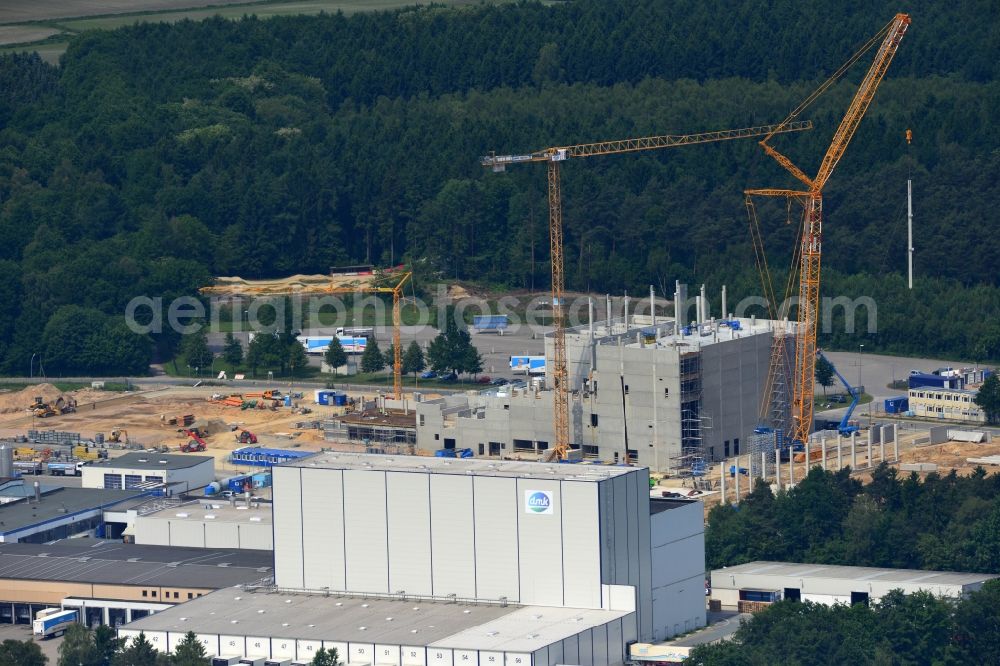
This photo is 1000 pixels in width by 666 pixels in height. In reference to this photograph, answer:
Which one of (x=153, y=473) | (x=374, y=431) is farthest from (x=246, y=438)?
(x=153, y=473)

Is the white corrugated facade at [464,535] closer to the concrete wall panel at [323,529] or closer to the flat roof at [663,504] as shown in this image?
the concrete wall panel at [323,529]

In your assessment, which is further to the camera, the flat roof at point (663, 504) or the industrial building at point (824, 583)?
the industrial building at point (824, 583)

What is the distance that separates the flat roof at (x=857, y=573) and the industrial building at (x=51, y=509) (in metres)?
29.1

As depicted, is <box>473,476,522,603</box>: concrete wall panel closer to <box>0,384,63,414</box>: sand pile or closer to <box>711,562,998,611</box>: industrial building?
<box>711,562,998,611</box>: industrial building

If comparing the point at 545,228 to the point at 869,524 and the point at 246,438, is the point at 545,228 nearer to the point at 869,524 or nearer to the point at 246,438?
the point at 246,438

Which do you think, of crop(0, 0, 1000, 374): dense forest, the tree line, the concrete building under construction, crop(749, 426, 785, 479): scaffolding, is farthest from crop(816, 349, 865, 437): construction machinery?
the tree line

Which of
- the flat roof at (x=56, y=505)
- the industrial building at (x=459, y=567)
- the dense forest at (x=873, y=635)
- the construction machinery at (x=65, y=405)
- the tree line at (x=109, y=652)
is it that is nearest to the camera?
the dense forest at (x=873, y=635)

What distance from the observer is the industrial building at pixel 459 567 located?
273 feet

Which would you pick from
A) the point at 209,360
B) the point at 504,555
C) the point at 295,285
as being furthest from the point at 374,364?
the point at 504,555

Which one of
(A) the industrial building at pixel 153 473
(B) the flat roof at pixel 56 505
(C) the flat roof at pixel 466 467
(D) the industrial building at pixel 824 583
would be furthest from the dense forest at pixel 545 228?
(C) the flat roof at pixel 466 467

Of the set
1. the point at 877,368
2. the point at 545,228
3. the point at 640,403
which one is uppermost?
the point at 545,228

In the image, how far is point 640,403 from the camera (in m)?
123

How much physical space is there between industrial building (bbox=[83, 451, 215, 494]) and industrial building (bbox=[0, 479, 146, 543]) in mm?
2514

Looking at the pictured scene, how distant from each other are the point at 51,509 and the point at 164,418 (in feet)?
111
